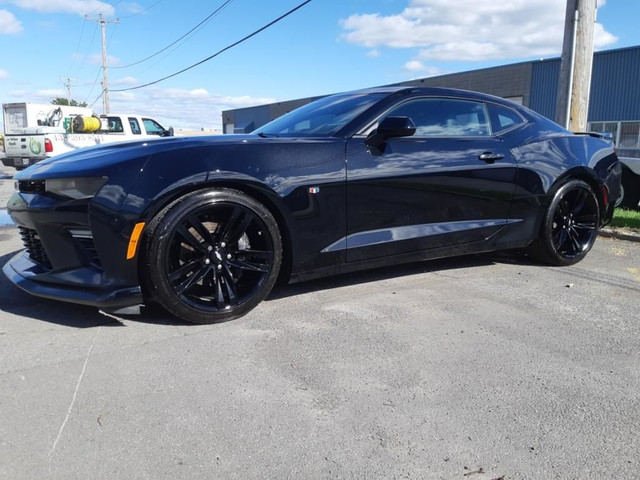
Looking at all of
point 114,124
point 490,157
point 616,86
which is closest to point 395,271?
point 490,157

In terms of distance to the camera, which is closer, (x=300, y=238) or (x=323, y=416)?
(x=323, y=416)

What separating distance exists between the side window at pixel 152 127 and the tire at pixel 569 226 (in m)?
14.2

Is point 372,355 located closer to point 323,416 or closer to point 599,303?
point 323,416

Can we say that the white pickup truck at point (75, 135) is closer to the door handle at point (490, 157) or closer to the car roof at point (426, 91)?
the car roof at point (426, 91)

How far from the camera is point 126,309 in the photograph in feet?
10.1

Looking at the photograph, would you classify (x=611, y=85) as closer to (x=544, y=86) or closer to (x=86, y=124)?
(x=544, y=86)

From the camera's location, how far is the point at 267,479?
188 cm

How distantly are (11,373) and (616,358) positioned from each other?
130 inches

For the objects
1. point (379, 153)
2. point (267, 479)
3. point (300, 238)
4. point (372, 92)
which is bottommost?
point (267, 479)

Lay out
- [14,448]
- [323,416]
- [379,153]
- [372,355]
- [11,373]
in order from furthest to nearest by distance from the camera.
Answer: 1. [379,153]
2. [372,355]
3. [11,373]
4. [323,416]
5. [14,448]

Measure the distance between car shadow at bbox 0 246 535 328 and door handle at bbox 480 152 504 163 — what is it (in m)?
1.08

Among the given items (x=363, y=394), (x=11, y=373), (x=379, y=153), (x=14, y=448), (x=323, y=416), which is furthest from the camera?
(x=379, y=153)

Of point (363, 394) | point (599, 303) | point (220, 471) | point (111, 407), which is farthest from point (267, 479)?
point (599, 303)

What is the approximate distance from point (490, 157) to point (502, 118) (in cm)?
50
